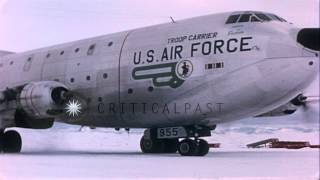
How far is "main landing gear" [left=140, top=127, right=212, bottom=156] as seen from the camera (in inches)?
518

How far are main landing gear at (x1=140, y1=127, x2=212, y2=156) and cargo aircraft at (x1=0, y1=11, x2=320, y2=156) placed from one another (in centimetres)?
3

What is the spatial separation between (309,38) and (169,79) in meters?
3.74

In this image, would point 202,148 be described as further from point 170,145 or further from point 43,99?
point 43,99

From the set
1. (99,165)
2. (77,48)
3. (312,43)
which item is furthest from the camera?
(77,48)

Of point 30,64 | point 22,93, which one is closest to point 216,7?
point 22,93

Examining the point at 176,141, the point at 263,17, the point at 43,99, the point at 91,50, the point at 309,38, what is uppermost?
the point at 263,17

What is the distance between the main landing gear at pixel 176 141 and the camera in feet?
43.2

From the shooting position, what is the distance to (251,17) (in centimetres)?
1276

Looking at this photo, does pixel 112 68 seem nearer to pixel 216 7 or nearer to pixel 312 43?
pixel 216 7

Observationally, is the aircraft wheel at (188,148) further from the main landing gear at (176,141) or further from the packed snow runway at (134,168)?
the packed snow runway at (134,168)

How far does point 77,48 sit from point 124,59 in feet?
6.31

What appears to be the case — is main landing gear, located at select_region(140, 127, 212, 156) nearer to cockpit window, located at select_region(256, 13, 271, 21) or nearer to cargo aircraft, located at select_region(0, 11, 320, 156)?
cargo aircraft, located at select_region(0, 11, 320, 156)

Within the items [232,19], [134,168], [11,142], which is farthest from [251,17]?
[11,142]

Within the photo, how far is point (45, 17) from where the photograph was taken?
390 inches
